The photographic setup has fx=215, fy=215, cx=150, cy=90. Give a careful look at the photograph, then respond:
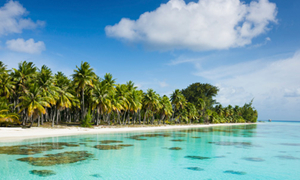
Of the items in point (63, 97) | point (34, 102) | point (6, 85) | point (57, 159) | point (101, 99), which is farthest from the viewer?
point (101, 99)

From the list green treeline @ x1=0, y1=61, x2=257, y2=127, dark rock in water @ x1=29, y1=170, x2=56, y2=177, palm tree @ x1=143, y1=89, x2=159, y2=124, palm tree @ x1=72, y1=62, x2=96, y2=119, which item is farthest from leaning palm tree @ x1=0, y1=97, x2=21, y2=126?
palm tree @ x1=143, y1=89, x2=159, y2=124

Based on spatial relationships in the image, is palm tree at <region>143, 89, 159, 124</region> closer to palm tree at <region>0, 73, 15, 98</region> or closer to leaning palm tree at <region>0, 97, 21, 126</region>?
palm tree at <region>0, 73, 15, 98</region>

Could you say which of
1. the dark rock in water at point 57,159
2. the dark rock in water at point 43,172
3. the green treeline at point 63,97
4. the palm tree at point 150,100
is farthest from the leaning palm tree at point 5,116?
the palm tree at point 150,100

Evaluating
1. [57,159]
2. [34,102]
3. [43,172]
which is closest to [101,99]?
[34,102]

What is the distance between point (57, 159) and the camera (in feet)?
46.8

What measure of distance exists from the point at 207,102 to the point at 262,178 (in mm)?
88850

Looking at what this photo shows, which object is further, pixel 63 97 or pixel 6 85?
pixel 63 97

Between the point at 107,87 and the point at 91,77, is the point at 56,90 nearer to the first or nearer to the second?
the point at 91,77

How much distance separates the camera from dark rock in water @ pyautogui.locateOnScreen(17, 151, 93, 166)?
43.6ft

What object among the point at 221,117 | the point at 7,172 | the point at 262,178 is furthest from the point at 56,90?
the point at 221,117

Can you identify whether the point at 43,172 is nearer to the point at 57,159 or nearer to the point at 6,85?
the point at 57,159

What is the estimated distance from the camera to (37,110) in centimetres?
3133

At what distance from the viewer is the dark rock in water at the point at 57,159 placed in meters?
13.3

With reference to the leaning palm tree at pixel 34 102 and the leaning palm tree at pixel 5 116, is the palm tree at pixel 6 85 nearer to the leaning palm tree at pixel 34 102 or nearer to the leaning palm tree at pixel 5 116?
the leaning palm tree at pixel 5 116
